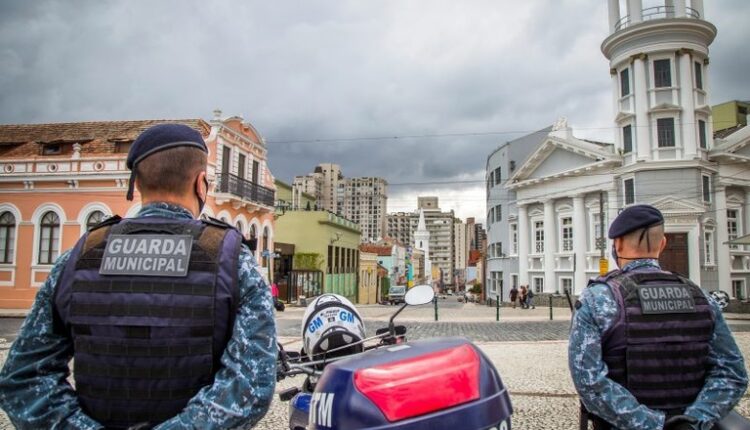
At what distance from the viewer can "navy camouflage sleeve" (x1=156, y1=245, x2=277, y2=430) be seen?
62.1 inches

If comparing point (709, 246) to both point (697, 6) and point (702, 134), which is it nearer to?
point (702, 134)

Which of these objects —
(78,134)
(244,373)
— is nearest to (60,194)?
(78,134)

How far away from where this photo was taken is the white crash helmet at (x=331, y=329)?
322 centimetres

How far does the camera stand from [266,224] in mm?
29438

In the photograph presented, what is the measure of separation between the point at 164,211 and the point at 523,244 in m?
35.3

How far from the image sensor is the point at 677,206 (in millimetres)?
25828

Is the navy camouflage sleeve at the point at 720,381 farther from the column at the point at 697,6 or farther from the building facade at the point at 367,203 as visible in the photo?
the building facade at the point at 367,203

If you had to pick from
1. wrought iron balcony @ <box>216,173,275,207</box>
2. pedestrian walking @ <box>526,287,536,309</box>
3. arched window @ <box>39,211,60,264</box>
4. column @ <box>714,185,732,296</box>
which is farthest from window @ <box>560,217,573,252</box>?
arched window @ <box>39,211,60,264</box>

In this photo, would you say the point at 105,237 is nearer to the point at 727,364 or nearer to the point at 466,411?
the point at 466,411

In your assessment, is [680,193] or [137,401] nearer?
[137,401]

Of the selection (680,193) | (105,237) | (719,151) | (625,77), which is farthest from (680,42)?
(105,237)

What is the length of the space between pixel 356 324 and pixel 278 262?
31821mm

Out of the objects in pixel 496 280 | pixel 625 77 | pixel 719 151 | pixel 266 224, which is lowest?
pixel 496 280

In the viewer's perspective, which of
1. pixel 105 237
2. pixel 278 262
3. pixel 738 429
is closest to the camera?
pixel 105 237
